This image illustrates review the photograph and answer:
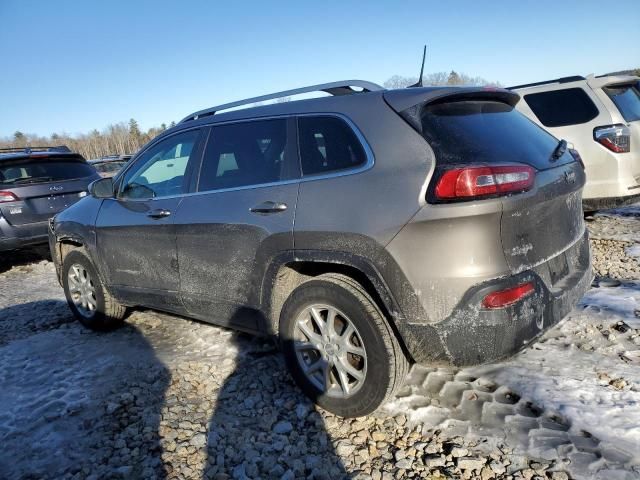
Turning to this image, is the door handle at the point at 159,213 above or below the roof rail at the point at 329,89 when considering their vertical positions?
below

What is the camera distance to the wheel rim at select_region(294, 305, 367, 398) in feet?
8.47

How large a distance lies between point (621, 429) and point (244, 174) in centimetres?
255

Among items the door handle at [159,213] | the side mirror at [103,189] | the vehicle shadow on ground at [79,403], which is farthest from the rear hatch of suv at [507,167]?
the side mirror at [103,189]

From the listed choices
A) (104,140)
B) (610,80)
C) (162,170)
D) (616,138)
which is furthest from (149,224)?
(104,140)

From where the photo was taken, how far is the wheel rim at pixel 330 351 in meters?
2.58

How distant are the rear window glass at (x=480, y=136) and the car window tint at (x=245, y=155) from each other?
93cm

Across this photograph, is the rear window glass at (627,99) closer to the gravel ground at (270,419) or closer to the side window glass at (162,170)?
the gravel ground at (270,419)

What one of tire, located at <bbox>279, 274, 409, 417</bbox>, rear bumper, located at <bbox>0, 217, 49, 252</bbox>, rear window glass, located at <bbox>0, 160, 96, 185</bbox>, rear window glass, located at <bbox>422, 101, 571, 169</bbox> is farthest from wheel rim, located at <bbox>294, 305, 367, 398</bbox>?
rear window glass, located at <bbox>0, 160, 96, 185</bbox>

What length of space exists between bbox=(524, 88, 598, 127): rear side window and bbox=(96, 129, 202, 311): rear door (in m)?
5.06

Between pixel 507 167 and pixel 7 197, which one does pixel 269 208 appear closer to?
pixel 507 167

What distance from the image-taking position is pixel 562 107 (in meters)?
6.21

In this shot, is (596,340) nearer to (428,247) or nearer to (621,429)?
(621,429)

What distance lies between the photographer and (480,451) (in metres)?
2.30

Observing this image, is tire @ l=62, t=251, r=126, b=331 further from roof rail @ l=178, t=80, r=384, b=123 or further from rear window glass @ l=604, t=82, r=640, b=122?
rear window glass @ l=604, t=82, r=640, b=122
